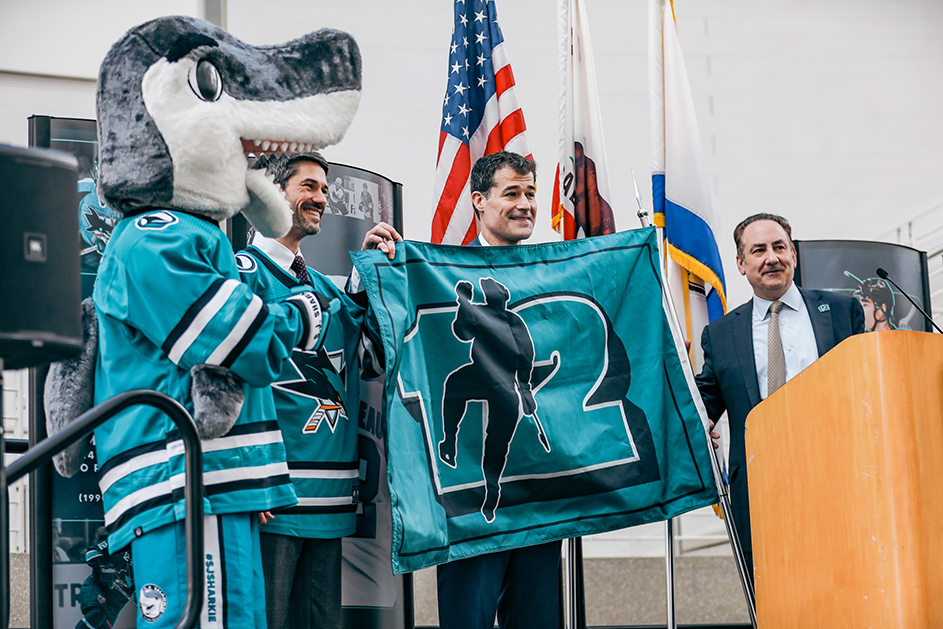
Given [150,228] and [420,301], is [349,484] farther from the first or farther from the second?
[150,228]

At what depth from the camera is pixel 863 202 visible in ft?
19.4

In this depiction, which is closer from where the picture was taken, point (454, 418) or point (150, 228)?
point (150, 228)

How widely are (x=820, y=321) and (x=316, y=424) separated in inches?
61.8

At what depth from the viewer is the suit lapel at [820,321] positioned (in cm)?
271

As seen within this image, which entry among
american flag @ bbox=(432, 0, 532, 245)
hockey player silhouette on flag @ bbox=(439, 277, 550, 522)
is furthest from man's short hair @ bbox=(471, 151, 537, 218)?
american flag @ bbox=(432, 0, 532, 245)

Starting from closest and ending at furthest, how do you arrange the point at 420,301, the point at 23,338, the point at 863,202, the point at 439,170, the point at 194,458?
Result: the point at 23,338 → the point at 194,458 → the point at 420,301 → the point at 439,170 → the point at 863,202

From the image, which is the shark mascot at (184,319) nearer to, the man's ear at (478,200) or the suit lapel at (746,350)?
the man's ear at (478,200)

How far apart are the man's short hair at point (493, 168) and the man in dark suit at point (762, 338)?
0.77 metres

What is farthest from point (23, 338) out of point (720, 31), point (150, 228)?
point (720, 31)

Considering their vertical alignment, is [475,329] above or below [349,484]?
above

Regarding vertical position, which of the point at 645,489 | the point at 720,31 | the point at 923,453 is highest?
the point at 720,31

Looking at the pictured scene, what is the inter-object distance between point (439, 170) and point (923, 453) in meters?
2.03

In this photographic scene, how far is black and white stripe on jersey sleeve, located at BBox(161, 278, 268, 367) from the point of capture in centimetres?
169

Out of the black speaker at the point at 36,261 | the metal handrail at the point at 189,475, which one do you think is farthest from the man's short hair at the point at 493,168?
the black speaker at the point at 36,261
